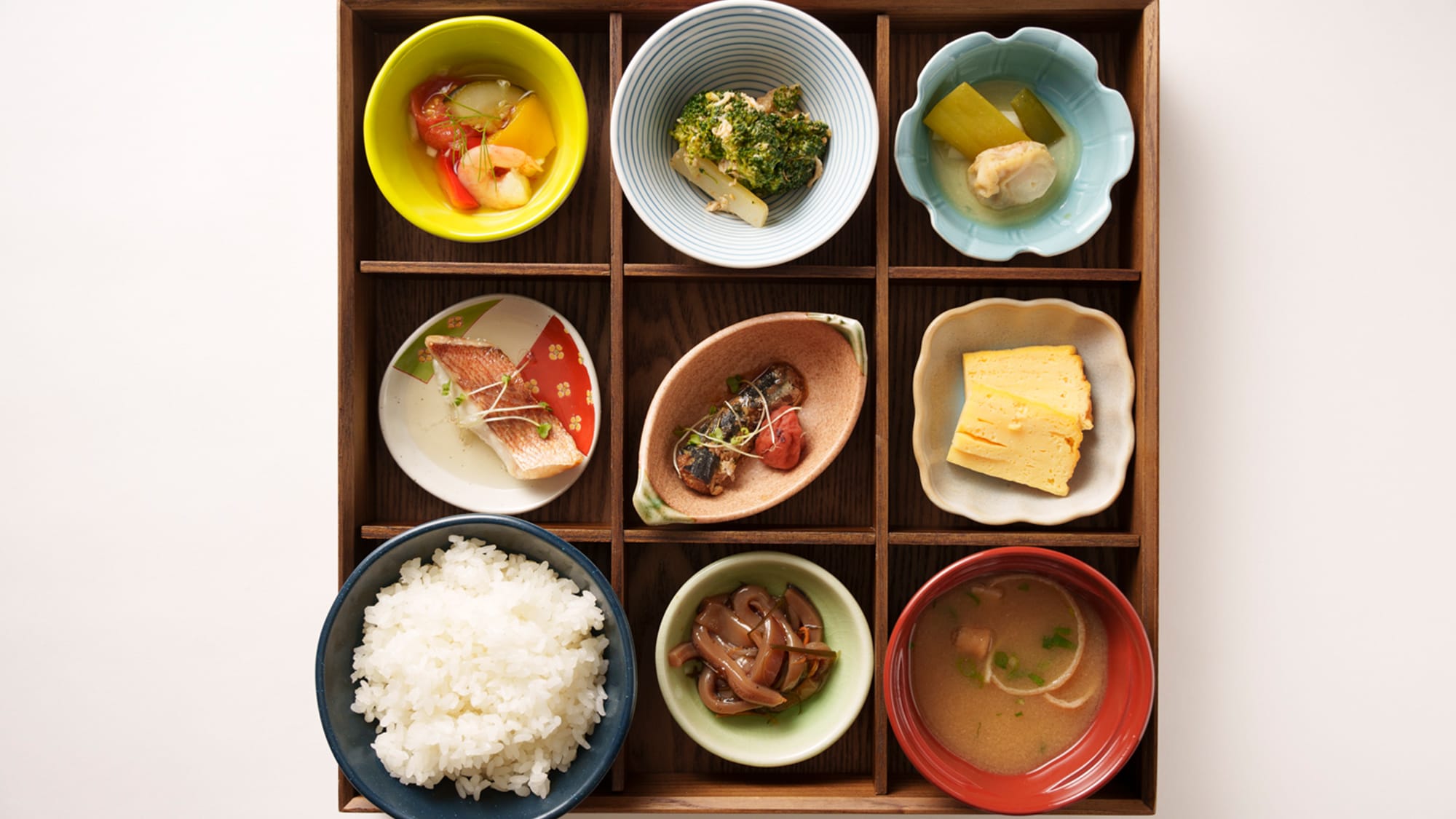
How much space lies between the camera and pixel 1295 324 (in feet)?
7.39

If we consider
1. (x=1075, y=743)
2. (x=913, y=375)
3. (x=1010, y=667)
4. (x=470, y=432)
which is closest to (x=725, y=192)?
(x=913, y=375)

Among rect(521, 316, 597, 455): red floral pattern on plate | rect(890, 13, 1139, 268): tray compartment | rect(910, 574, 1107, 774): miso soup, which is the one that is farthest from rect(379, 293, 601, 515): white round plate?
rect(910, 574, 1107, 774): miso soup

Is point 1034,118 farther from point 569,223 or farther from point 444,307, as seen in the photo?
point 444,307

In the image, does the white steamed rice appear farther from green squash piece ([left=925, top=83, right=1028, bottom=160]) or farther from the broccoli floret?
green squash piece ([left=925, top=83, right=1028, bottom=160])

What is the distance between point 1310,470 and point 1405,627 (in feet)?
1.76

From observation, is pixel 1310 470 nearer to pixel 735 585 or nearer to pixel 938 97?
pixel 938 97

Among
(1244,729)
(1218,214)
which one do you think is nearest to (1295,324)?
(1218,214)

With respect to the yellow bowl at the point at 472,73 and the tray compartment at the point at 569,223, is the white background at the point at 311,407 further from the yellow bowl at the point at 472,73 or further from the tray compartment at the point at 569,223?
the yellow bowl at the point at 472,73

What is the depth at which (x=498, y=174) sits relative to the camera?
2.09 meters

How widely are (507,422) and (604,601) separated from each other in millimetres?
560

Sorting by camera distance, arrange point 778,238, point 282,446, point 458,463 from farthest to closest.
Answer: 1. point 282,446
2. point 458,463
3. point 778,238

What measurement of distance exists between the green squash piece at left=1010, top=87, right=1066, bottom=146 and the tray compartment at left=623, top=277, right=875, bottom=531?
607 mm

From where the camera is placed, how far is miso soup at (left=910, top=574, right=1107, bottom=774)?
80.9 inches

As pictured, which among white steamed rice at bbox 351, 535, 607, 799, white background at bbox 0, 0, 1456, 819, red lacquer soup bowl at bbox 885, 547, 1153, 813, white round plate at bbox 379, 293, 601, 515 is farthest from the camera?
white background at bbox 0, 0, 1456, 819
